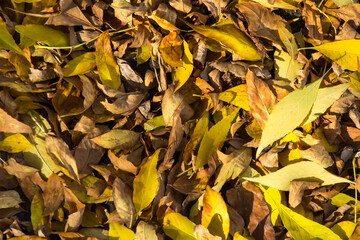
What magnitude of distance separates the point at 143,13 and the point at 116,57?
0.39ft

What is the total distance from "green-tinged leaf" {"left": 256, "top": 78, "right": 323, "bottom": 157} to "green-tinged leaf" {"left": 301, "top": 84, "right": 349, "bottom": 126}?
0.07 feet

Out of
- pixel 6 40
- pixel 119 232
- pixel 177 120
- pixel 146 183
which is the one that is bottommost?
pixel 119 232

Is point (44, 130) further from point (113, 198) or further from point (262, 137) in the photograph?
point (262, 137)

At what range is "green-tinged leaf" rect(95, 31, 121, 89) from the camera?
2.75 feet

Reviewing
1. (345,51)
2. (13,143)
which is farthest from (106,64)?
(345,51)

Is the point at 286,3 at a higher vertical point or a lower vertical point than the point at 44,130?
higher

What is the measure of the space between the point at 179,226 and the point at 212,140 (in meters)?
0.20

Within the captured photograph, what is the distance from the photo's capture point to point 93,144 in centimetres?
84

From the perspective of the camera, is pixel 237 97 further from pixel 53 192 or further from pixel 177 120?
pixel 53 192

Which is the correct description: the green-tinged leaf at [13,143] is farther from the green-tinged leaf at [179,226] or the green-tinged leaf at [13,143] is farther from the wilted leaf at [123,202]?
the green-tinged leaf at [179,226]

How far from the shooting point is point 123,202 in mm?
803

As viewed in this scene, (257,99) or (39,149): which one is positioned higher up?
(257,99)


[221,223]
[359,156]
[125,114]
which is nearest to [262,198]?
[221,223]

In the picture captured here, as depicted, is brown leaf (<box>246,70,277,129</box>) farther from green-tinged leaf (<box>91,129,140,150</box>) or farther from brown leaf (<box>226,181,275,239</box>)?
green-tinged leaf (<box>91,129,140,150</box>)
